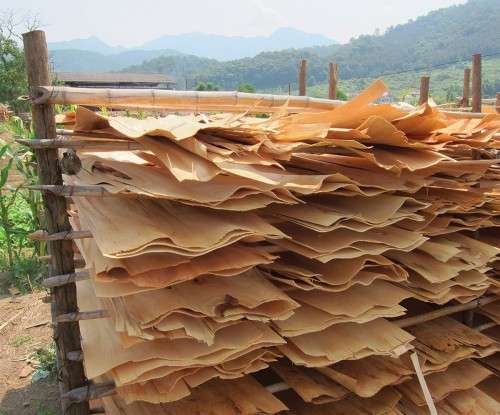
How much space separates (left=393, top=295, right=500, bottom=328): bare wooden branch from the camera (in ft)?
7.93

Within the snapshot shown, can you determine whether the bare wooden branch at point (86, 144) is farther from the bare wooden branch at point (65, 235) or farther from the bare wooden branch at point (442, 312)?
the bare wooden branch at point (442, 312)

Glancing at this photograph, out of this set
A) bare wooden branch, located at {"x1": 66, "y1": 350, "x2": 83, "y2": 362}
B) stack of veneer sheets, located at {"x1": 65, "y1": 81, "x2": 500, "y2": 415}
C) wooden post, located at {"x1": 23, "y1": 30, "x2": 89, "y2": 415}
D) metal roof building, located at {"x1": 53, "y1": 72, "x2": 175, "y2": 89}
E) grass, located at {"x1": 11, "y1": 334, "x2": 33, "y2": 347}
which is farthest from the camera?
metal roof building, located at {"x1": 53, "y1": 72, "x2": 175, "y2": 89}

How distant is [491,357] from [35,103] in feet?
9.15

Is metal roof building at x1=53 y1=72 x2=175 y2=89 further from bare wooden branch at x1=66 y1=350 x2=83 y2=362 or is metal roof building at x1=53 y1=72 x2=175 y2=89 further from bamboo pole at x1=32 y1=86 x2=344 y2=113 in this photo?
bare wooden branch at x1=66 y1=350 x2=83 y2=362

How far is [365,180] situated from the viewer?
78.0 inches

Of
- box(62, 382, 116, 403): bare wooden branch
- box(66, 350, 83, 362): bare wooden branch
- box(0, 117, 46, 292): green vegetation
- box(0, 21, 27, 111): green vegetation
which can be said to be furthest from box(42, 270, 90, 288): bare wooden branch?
box(0, 21, 27, 111): green vegetation

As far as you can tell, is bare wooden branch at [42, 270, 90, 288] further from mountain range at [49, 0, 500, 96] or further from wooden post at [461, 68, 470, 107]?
mountain range at [49, 0, 500, 96]

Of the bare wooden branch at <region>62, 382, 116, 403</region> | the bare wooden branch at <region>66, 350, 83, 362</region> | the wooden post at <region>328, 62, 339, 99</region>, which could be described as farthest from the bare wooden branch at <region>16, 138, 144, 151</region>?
the wooden post at <region>328, 62, 339, 99</region>

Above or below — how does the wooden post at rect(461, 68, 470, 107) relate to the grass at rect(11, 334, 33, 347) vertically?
above

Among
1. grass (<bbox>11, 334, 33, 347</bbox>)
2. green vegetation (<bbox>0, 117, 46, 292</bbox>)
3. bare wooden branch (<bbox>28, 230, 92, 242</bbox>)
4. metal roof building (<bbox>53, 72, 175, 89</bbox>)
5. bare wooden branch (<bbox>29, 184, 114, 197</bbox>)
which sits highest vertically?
metal roof building (<bbox>53, 72, 175, 89</bbox>)

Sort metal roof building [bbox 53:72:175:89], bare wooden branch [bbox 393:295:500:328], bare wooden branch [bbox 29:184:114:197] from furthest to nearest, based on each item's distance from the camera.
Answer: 1. metal roof building [bbox 53:72:175:89]
2. bare wooden branch [bbox 393:295:500:328]
3. bare wooden branch [bbox 29:184:114:197]

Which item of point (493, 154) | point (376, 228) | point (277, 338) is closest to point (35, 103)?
point (277, 338)

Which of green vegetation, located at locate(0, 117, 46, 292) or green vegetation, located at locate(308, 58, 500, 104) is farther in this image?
green vegetation, located at locate(308, 58, 500, 104)

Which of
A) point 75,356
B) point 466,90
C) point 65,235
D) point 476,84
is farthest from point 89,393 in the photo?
point 466,90
